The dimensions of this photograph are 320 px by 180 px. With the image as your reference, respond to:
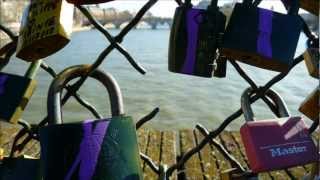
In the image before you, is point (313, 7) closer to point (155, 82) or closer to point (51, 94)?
point (51, 94)

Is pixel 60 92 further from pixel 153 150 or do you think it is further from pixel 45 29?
pixel 153 150

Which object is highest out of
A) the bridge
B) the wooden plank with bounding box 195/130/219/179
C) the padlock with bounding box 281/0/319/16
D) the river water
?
the padlock with bounding box 281/0/319/16

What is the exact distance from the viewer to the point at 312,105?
40.4 inches

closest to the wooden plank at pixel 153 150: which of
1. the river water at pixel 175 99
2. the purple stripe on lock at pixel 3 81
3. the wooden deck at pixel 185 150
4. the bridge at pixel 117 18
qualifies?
the wooden deck at pixel 185 150

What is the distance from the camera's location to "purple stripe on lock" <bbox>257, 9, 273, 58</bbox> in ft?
3.22

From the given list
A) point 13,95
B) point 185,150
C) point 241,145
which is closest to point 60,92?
point 13,95

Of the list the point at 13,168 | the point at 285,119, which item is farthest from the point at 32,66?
the point at 285,119

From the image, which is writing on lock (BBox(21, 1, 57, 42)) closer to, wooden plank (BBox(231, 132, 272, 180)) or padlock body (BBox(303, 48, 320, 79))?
padlock body (BBox(303, 48, 320, 79))

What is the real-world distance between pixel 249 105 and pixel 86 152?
1.50 feet

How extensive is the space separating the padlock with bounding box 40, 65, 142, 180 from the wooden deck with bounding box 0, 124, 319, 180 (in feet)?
2.52

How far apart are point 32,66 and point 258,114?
6.40 m

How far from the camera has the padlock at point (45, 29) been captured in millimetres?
930

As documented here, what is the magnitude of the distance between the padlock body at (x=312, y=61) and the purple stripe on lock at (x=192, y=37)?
0.25 m

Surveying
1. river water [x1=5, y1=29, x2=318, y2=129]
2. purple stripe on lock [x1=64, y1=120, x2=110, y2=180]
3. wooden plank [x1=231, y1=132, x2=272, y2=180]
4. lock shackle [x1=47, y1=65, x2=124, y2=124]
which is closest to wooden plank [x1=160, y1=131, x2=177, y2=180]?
wooden plank [x1=231, y1=132, x2=272, y2=180]
